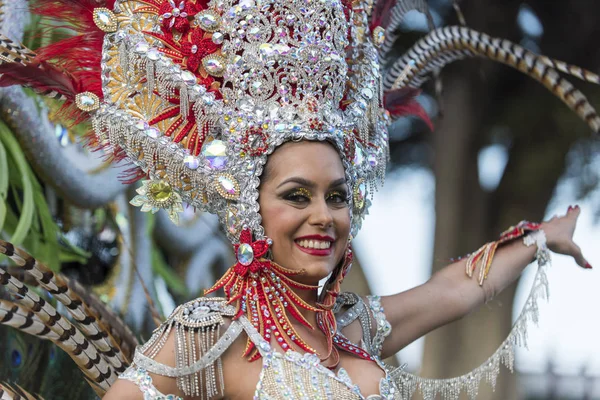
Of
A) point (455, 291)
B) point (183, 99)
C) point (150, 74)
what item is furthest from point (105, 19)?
point (455, 291)

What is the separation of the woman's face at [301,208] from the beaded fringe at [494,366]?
0.90m

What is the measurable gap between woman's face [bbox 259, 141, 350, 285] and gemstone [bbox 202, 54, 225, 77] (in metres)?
0.32

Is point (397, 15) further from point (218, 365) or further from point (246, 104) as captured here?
point (218, 365)

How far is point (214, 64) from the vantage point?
282 centimetres

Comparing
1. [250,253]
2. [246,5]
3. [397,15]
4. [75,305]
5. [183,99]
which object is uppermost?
[397,15]

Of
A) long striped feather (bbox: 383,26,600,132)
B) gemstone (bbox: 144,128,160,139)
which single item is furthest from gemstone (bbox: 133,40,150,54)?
long striped feather (bbox: 383,26,600,132)

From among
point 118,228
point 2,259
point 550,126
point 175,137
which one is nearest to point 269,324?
point 175,137

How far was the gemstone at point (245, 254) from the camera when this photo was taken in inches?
106

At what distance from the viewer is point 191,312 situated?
2688 mm

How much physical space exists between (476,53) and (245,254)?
1.94 metres

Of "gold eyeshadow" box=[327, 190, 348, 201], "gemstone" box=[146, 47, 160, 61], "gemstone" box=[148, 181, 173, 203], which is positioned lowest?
"gemstone" box=[148, 181, 173, 203]

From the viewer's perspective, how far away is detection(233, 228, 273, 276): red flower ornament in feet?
8.82

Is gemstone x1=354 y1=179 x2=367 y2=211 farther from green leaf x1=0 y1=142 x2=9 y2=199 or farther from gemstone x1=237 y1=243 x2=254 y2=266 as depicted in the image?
green leaf x1=0 y1=142 x2=9 y2=199

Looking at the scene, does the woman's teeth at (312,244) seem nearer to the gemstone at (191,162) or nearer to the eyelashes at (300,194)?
the eyelashes at (300,194)
